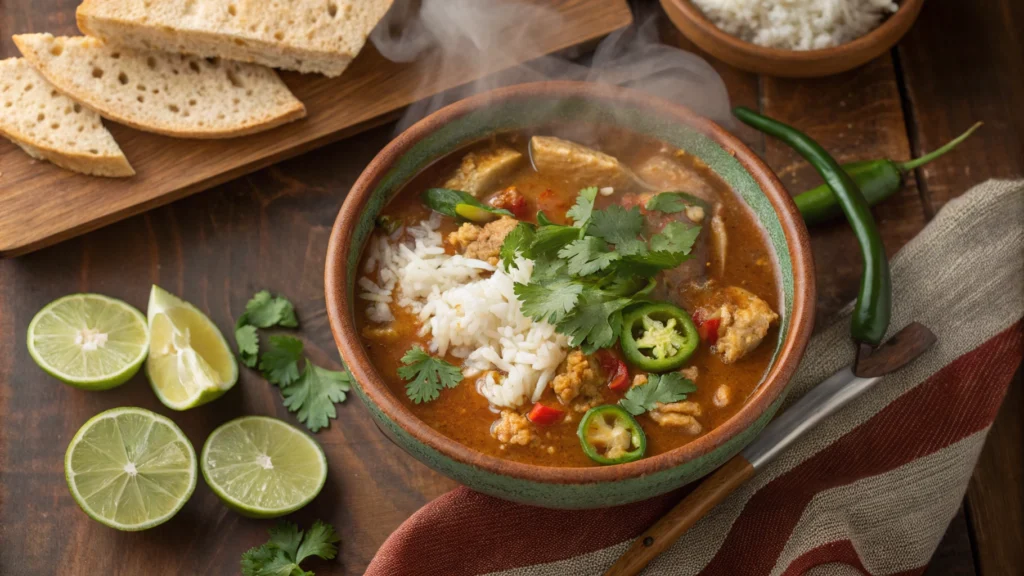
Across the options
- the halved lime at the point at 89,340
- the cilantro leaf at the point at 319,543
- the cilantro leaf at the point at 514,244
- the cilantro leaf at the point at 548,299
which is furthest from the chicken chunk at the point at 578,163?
the halved lime at the point at 89,340

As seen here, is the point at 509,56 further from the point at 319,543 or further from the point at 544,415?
the point at 319,543

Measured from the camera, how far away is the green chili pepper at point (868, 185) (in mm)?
3578

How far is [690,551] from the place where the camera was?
312 cm

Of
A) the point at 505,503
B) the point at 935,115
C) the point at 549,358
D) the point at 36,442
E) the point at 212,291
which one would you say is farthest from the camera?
the point at 935,115

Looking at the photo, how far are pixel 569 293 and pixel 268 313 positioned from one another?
1.24 metres

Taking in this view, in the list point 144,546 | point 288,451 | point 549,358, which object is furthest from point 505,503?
point 144,546

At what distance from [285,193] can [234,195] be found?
7.7 inches

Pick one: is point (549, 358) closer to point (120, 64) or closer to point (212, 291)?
point (212, 291)

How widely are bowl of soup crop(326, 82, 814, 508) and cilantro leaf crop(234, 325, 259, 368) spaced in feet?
1.82

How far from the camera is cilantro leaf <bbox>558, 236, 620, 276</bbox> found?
9.70 feet

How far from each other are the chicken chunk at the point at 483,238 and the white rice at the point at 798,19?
1401 millimetres

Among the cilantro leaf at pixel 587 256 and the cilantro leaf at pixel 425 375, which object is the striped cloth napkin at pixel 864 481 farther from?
the cilantro leaf at pixel 587 256

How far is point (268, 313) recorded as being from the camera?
356cm

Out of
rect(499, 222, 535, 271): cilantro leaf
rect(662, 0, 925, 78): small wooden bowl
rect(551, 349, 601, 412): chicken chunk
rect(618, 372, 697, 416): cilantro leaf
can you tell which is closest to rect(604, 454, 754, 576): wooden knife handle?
rect(618, 372, 697, 416): cilantro leaf
